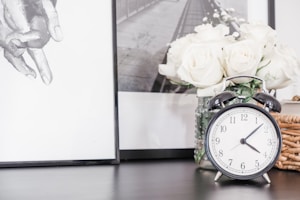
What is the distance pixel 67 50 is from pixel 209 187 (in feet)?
1.43

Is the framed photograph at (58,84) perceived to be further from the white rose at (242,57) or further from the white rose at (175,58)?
the white rose at (242,57)

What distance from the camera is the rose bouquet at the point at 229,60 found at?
2.64ft

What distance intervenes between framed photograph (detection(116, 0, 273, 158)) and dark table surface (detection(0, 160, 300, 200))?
11 centimetres

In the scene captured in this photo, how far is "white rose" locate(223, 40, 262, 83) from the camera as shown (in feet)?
2.61

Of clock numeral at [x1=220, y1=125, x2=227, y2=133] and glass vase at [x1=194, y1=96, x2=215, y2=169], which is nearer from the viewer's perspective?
clock numeral at [x1=220, y1=125, x2=227, y2=133]

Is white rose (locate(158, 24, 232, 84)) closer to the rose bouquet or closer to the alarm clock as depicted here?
the rose bouquet

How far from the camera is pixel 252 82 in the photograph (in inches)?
33.4

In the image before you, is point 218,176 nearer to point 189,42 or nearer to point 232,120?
point 232,120

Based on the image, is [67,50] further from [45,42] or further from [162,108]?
[162,108]

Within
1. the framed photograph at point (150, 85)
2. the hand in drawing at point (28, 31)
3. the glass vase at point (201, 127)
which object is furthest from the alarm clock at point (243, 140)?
the hand in drawing at point (28, 31)

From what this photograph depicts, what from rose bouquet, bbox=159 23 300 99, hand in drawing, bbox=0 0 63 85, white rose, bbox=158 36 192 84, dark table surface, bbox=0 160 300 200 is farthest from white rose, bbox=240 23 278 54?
hand in drawing, bbox=0 0 63 85

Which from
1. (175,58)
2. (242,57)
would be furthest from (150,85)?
(242,57)

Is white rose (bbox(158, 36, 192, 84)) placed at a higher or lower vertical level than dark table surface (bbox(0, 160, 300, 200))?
higher

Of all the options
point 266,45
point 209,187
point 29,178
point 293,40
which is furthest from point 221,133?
point 293,40
